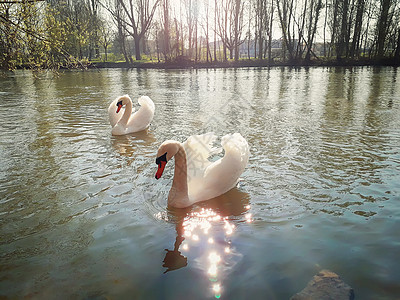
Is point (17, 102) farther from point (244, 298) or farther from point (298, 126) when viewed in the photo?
point (244, 298)

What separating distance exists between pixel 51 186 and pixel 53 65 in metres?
2.88

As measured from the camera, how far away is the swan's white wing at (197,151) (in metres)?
4.95

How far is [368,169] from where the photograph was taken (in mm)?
5539

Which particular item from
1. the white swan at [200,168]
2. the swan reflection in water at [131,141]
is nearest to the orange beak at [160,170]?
the white swan at [200,168]

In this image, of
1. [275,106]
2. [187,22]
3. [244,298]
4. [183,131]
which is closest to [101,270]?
[244,298]

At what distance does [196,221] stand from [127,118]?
5.20 metres

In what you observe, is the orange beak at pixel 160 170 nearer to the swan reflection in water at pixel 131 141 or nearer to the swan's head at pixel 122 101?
the swan reflection in water at pixel 131 141

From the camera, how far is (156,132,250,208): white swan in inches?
167

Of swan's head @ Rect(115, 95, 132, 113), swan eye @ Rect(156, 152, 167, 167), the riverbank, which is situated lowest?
swan eye @ Rect(156, 152, 167, 167)

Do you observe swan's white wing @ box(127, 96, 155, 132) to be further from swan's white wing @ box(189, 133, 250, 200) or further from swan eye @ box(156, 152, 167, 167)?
swan eye @ box(156, 152, 167, 167)

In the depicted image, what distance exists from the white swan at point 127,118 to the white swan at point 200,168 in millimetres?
3881

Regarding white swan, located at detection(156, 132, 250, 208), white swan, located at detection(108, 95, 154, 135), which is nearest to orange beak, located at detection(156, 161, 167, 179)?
white swan, located at detection(156, 132, 250, 208)

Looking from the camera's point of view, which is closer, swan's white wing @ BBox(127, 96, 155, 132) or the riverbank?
swan's white wing @ BBox(127, 96, 155, 132)

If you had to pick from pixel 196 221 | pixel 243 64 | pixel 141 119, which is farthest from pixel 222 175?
pixel 243 64
